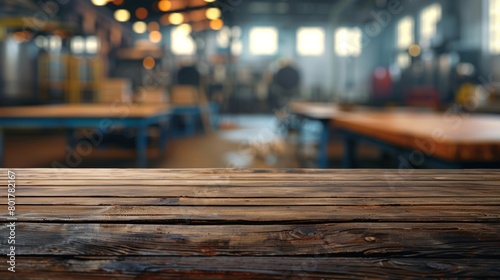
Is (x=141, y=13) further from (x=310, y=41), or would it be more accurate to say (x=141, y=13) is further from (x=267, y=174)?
(x=310, y=41)

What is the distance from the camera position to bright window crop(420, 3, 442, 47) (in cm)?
1259

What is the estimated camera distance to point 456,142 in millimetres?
1532

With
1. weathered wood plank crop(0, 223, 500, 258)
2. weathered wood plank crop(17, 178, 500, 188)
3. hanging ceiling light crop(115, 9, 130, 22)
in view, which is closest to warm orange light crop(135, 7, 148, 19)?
hanging ceiling light crop(115, 9, 130, 22)

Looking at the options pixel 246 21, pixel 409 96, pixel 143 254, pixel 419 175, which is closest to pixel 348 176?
pixel 419 175

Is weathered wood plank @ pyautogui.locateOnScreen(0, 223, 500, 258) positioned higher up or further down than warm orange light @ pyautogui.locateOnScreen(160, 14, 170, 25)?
further down

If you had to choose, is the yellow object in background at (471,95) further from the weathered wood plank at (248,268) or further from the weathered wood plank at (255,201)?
the weathered wood plank at (248,268)

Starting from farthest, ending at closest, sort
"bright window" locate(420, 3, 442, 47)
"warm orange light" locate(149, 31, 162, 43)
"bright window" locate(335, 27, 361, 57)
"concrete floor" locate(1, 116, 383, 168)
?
"bright window" locate(335, 27, 361, 57), "warm orange light" locate(149, 31, 162, 43), "bright window" locate(420, 3, 442, 47), "concrete floor" locate(1, 116, 383, 168)

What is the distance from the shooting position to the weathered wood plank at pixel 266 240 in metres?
0.90

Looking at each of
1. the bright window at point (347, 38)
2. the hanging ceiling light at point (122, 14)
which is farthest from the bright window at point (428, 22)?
the hanging ceiling light at point (122, 14)

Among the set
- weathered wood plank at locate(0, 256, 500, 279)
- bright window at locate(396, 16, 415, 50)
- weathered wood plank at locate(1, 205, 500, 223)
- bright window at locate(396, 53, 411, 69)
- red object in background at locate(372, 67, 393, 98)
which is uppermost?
bright window at locate(396, 16, 415, 50)

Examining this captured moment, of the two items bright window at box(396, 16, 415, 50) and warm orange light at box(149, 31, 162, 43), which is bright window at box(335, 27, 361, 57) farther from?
warm orange light at box(149, 31, 162, 43)

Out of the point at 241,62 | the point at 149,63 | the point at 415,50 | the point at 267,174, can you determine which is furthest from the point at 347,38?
the point at 267,174

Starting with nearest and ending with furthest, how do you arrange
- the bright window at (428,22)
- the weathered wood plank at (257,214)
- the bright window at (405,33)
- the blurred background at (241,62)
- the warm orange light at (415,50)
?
the weathered wood plank at (257,214) → the blurred background at (241,62) → the warm orange light at (415,50) → the bright window at (428,22) → the bright window at (405,33)

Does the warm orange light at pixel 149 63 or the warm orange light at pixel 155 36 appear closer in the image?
the warm orange light at pixel 149 63
